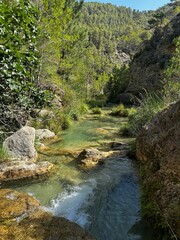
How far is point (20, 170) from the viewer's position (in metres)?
8.56

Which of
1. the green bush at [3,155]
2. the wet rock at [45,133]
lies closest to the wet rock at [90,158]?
→ the green bush at [3,155]

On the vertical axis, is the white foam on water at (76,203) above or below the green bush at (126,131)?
below

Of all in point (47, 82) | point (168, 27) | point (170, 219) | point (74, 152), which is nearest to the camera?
point (170, 219)

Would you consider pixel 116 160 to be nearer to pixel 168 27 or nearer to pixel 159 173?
pixel 159 173

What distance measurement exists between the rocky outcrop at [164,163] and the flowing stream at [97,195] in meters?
0.78

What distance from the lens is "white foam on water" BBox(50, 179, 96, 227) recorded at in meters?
6.21

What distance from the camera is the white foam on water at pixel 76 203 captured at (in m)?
6.21

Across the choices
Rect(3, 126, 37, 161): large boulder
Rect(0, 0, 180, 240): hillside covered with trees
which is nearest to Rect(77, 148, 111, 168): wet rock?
Rect(0, 0, 180, 240): hillside covered with trees

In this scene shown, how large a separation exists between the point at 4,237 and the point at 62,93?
1751cm

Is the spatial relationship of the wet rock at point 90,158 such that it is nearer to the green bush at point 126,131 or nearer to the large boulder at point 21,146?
the large boulder at point 21,146

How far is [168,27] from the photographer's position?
35844 mm

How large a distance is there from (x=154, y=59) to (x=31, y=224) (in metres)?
32.8

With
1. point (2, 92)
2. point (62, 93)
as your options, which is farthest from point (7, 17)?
point (62, 93)

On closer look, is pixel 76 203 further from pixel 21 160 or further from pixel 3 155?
pixel 3 155
